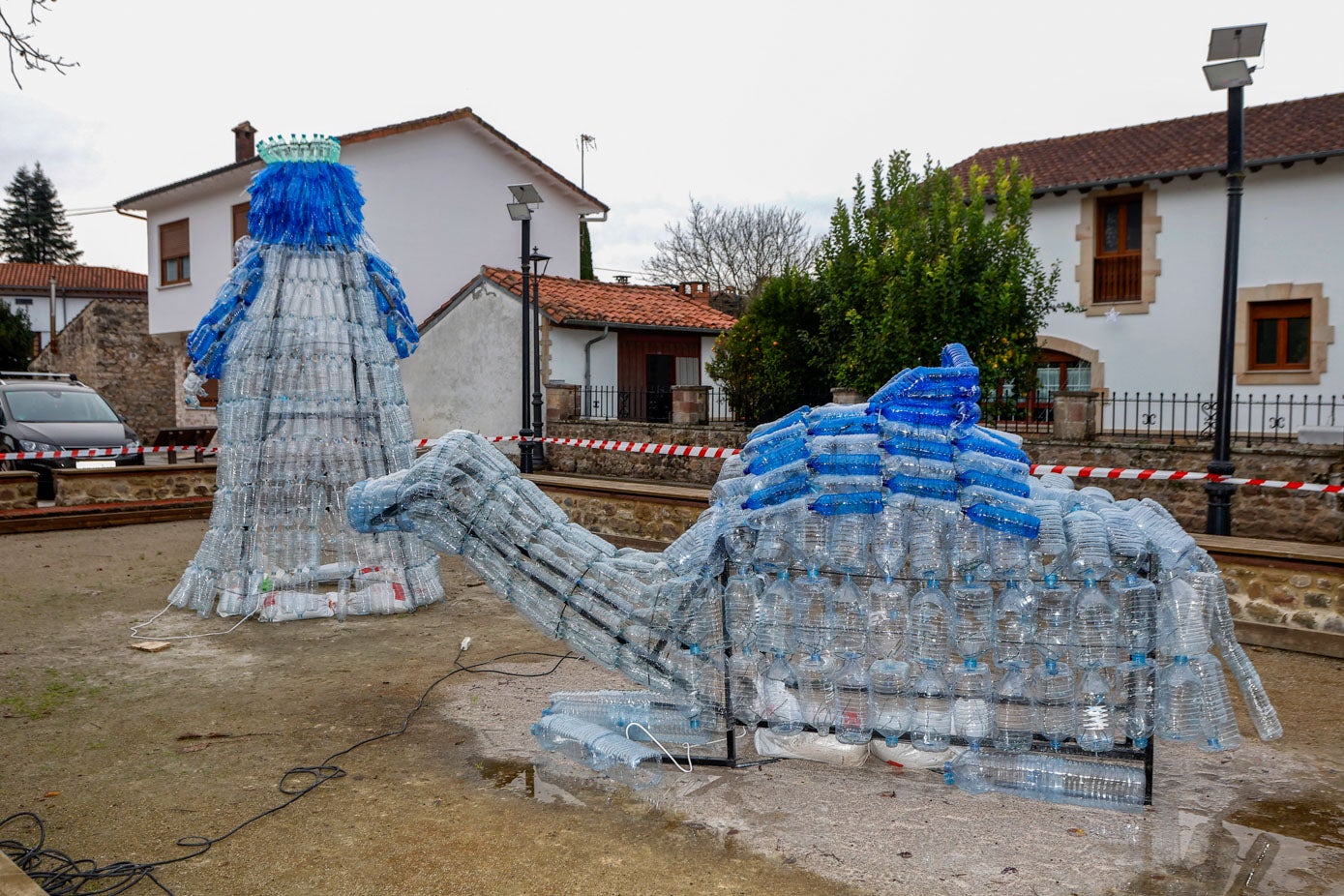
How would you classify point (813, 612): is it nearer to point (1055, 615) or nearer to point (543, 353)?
point (1055, 615)

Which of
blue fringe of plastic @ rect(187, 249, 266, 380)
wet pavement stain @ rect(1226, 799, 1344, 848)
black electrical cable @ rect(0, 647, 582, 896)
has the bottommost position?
black electrical cable @ rect(0, 647, 582, 896)

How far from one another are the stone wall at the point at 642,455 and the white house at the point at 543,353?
2.90 feet

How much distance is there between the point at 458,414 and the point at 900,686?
18.1 m

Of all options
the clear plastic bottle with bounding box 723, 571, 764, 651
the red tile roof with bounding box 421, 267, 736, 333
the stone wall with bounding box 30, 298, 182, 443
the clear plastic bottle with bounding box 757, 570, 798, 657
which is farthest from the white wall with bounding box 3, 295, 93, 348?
the clear plastic bottle with bounding box 757, 570, 798, 657

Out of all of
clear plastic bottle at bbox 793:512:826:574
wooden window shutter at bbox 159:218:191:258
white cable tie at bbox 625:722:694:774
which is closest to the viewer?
clear plastic bottle at bbox 793:512:826:574

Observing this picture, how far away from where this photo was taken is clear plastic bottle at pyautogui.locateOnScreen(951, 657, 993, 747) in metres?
3.91

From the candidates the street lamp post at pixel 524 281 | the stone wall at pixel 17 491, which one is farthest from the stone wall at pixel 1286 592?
the stone wall at pixel 17 491

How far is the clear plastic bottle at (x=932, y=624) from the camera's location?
3.87 m

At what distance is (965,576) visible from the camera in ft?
A: 12.7

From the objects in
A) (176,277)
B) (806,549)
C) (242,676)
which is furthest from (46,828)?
(176,277)

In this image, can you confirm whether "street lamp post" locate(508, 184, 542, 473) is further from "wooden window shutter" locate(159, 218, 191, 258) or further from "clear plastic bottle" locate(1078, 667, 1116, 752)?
"wooden window shutter" locate(159, 218, 191, 258)

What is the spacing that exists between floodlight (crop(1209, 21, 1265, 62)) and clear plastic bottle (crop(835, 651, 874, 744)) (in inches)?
250

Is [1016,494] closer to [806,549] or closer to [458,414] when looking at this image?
[806,549]

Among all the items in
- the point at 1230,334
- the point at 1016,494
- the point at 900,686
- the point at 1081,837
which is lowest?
the point at 1081,837
